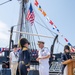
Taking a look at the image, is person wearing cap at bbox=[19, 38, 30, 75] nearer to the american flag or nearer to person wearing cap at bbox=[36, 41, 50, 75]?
person wearing cap at bbox=[36, 41, 50, 75]

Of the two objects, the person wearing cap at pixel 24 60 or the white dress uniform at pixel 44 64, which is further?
the white dress uniform at pixel 44 64

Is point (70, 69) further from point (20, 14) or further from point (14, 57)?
point (20, 14)

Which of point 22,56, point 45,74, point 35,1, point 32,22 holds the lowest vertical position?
point 45,74

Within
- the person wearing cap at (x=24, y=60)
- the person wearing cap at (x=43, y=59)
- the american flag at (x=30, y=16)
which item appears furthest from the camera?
the american flag at (x=30, y=16)

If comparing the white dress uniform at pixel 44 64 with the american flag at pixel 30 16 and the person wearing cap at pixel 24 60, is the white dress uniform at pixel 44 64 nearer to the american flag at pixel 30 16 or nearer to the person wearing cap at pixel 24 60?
the person wearing cap at pixel 24 60

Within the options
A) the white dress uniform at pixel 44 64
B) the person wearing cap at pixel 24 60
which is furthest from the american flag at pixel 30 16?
the person wearing cap at pixel 24 60

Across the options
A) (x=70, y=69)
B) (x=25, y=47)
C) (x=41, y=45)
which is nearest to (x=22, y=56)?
(x=25, y=47)

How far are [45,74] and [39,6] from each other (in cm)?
1145

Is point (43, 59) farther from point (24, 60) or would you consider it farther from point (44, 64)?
point (24, 60)

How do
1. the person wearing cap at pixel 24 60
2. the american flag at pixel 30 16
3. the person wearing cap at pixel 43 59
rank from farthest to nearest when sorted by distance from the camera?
the american flag at pixel 30 16
the person wearing cap at pixel 43 59
the person wearing cap at pixel 24 60

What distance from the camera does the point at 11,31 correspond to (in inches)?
469

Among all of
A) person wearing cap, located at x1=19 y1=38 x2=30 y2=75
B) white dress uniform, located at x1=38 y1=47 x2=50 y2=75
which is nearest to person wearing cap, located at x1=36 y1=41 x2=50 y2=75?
white dress uniform, located at x1=38 y1=47 x2=50 y2=75

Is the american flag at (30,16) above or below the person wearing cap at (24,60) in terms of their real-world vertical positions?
above

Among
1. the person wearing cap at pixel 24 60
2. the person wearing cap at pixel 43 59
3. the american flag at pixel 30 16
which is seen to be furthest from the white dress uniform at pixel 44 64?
the american flag at pixel 30 16
